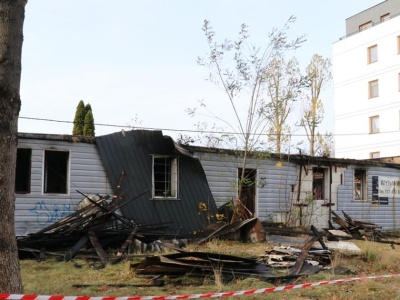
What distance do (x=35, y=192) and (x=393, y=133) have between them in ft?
95.9

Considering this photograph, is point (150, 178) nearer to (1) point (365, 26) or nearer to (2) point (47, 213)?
(2) point (47, 213)

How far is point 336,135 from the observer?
1628 inches

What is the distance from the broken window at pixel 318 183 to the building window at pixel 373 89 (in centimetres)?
2057

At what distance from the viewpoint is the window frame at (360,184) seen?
21.0m

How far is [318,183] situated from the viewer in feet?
64.8

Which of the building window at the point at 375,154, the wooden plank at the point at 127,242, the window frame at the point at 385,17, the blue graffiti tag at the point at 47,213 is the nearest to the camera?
the wooden plank at the point at 127,242

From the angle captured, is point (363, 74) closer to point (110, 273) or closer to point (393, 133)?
point (393, 133)

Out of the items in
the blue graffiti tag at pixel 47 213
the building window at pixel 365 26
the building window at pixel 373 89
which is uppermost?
the building window at pixel 365 26

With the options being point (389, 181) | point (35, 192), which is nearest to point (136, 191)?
point (35, 192)

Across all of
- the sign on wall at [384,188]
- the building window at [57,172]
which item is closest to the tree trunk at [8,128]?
the building window at [57,172]

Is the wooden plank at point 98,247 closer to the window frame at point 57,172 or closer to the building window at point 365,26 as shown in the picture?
the window frame at point 57,172

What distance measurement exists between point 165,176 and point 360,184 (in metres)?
9.91

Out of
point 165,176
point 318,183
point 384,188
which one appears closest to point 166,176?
point 165,176

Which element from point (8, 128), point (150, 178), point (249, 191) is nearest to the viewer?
point (8, 128)
